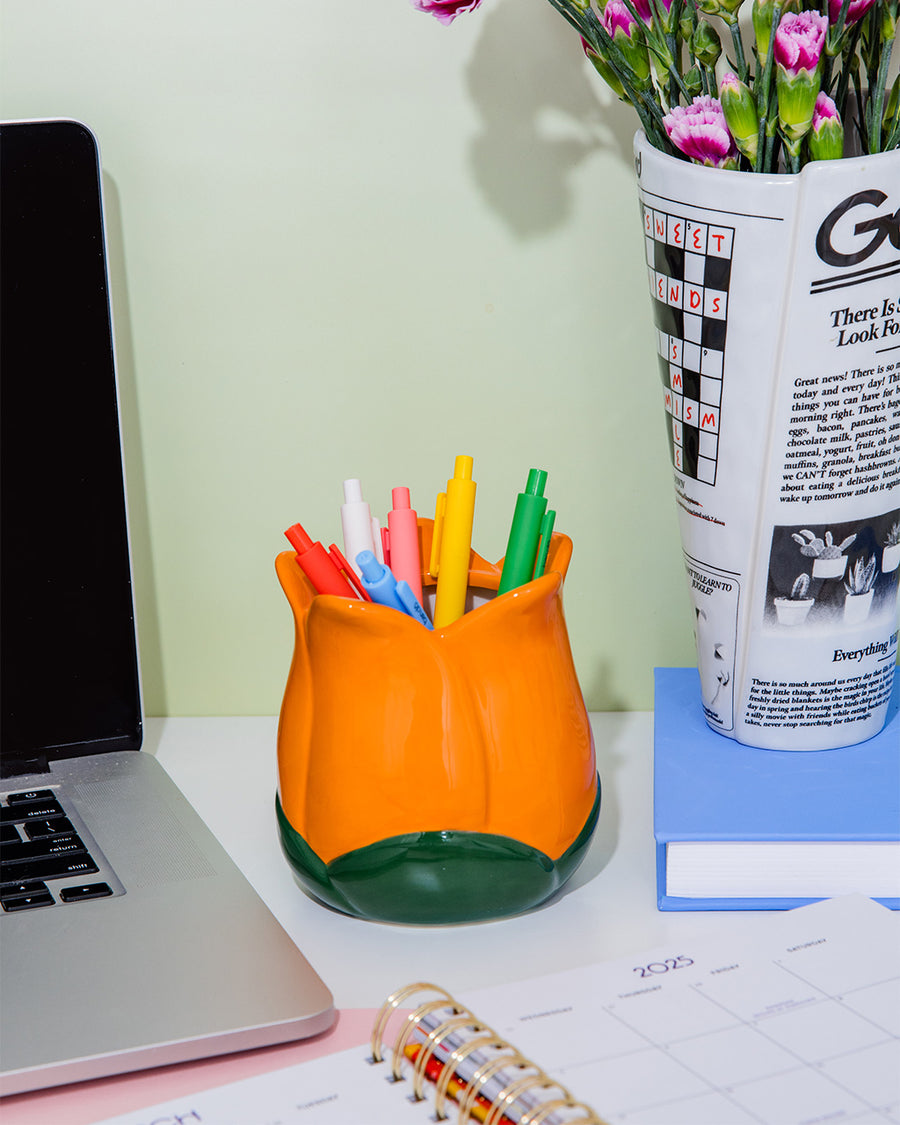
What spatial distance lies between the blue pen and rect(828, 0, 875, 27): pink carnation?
247mm

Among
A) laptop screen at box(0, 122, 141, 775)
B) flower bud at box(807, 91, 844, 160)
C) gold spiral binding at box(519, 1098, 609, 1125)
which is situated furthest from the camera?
laptop screen at box(0, 122, 141, 775)

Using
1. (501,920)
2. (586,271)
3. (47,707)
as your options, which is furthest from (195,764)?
(586,271)

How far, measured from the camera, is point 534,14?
54cm

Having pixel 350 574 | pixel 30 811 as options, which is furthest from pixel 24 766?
pixel 350 574

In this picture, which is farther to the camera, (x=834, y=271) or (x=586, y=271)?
(x=586, y=271)

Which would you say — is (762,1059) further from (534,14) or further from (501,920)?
(534,14)

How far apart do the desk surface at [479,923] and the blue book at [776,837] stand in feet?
0.04

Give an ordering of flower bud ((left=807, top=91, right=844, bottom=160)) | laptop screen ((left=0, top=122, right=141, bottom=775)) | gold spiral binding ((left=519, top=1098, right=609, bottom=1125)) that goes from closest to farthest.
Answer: gold spiral binding ((left=519, top=1098, right=609, bottom=1125)), flower bud ((left=807, top=91, right=844, bottom=160)), laptop screen ((left=0, top=122, right=141, bottom=775))

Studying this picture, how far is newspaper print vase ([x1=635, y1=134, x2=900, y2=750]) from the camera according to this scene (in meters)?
0.41

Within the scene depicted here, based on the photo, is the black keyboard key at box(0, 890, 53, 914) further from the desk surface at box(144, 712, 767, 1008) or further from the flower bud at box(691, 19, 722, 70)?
the flower bud at box(691, 19, 722, 70)

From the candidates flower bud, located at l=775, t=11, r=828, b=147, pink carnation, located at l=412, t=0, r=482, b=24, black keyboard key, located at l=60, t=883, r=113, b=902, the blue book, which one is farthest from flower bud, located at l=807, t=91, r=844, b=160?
black keyboard key, located at l=60, t=883, r=113, b=902

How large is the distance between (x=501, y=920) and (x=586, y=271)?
0.31 meters

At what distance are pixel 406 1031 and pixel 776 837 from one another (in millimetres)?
170

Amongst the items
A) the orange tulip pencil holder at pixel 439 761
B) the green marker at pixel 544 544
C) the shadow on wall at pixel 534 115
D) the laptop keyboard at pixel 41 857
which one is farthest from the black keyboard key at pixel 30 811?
the shadow on wall at pixel 534 115
